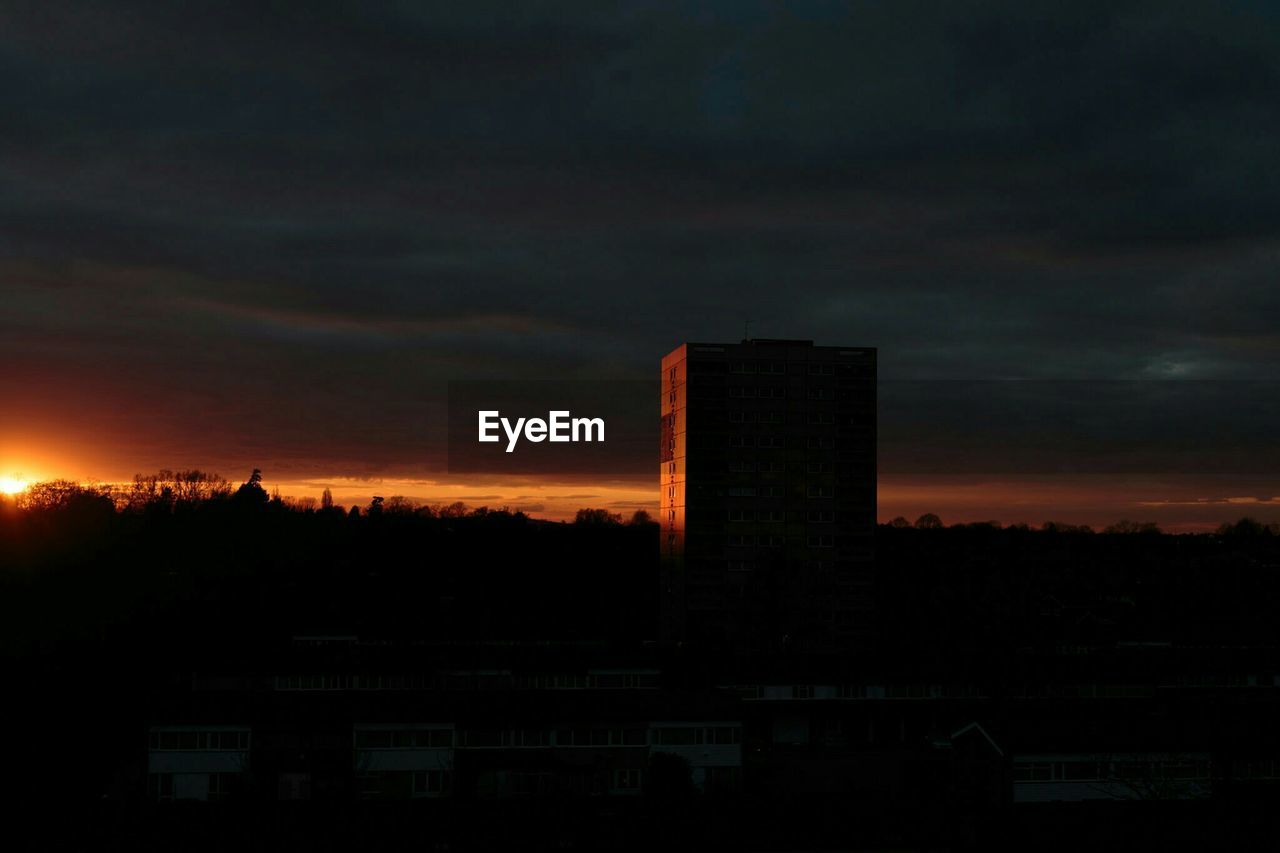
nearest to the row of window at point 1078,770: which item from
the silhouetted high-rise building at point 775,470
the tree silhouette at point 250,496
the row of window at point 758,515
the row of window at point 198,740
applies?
the row of window at point 198,740

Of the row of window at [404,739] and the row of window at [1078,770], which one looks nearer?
the row of window at [1078,770]

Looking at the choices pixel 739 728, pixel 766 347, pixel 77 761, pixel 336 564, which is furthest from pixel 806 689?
pixel 336 564

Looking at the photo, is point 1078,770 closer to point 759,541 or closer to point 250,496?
point 759,541

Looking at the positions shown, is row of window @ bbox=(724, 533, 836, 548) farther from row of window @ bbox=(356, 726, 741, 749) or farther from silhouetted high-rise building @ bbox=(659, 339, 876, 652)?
row of window @ bbox=(356, 726, 741, 749)

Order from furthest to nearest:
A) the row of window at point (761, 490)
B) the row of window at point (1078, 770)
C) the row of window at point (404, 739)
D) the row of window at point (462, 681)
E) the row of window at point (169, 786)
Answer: the row of window at point (761, 490)
the row of window at point (462, 681)
the row of window at point (404, 739)
the row of window at point (169, 786)
the row of window at point (1078, 770)

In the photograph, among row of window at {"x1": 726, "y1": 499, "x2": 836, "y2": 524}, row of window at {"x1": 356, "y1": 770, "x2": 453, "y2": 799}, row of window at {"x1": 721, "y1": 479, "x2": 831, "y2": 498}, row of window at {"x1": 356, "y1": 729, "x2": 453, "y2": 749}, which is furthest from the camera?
row of window at {"x1": 721, "y1": 479, "x2": 831, "y2": 498}

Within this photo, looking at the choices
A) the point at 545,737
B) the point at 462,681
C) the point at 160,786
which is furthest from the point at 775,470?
the point at 160,786

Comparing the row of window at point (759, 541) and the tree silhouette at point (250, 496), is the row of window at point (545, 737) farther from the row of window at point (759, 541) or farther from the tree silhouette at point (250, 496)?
the tree silhouette at point (250, 496)

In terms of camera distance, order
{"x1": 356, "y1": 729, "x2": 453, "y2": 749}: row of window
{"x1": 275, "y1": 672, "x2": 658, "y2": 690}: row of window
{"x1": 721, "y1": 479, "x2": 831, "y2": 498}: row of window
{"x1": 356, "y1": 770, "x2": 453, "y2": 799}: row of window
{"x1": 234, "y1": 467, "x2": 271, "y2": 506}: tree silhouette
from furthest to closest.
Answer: {"x1": 234, "y1": 467, "x2": 271, "y2": 506}: tree silhouette, {"x1": 721, "y1": 479, "x2": 831, "y2": 498}: row of window, {"x1": 275, "y1": 672, "x2": 658, "y2": 690}: row of window, {"x1": 356, "y1": 729, "x2": 453, "y2": 749}: row of window, {"x1": 356, "y1": 770, "x2": 453, "y2": 799}: row of window

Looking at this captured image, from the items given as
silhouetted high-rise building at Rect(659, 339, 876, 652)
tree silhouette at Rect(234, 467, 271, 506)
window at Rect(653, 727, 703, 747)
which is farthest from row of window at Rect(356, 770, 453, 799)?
tree silhouette at Rect(234, 467, 271, 506)
